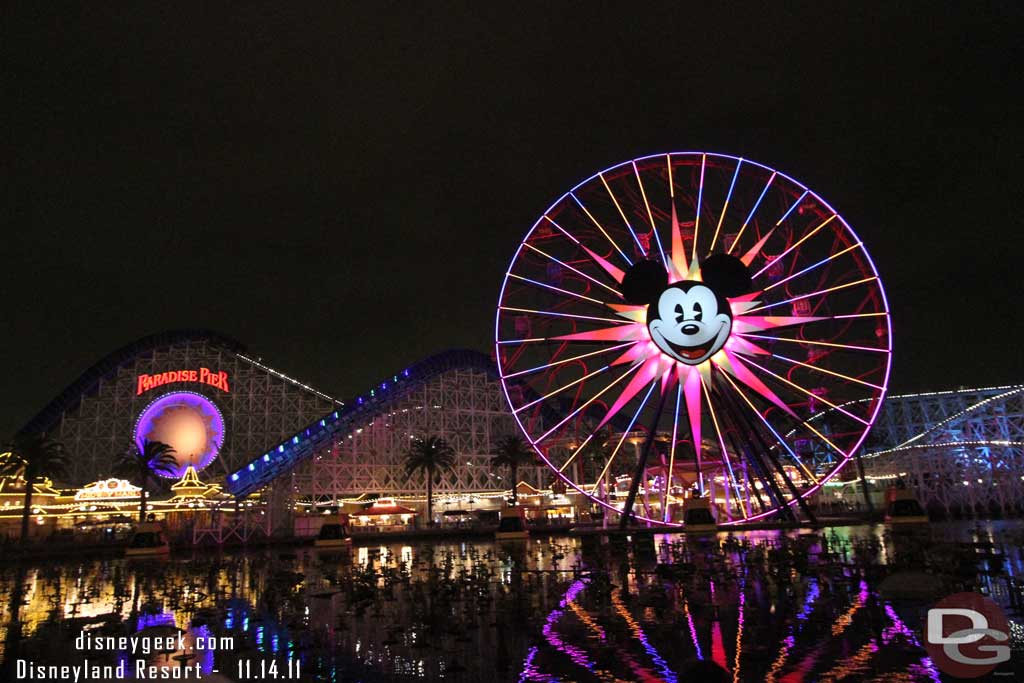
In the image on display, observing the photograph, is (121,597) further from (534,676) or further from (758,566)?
(758,566)

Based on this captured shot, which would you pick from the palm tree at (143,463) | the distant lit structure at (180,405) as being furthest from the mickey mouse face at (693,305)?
the distant lit structure at (180,405)

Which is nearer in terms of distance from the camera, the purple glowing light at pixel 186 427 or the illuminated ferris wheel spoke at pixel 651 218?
the illuminated ferris wheel spoke at pixel 651 218

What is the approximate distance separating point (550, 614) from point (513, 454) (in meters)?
37.5

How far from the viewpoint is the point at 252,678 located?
1063 cm

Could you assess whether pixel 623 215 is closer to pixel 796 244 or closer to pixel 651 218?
pixel 651 218

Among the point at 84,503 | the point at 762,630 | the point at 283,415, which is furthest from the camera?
the point at 283,415

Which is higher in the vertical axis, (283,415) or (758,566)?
(283,415)

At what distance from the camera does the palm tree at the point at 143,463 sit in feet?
153

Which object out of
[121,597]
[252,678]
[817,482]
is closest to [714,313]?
[817,482]

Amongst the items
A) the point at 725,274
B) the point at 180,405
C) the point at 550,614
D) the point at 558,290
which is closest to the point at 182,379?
the point at 180,405

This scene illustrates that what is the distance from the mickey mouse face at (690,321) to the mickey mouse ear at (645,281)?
0.40 metres

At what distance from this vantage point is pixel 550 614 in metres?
15.0

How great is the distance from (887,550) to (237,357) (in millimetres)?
50810

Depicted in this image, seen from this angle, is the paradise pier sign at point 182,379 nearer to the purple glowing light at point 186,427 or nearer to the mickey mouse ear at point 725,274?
the purple glowing light at point 186,427
